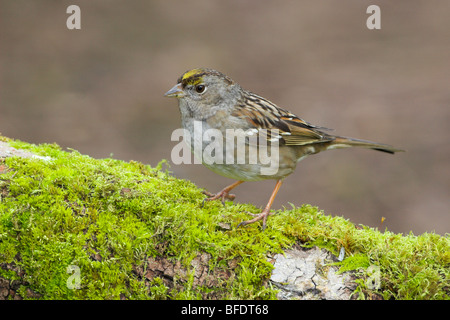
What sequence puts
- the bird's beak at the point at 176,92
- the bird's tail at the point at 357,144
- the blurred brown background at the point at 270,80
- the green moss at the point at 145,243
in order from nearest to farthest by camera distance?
the green moss at the point at 145,243 < the bird's beak at the point at 176,92 < the bird's tail at the point at 357,144 < the blurred brown background at the point at 270,80

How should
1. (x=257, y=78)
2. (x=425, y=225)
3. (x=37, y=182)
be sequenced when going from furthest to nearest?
1. (x=257, y=78)
2. (x=425, y=225)
3. (x=37, y=182)

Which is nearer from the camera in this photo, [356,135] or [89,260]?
[89,260]

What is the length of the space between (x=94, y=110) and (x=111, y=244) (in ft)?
24.3

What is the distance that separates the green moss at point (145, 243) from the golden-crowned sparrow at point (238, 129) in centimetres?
65

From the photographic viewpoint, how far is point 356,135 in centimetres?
930

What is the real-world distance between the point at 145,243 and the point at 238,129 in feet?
5.16

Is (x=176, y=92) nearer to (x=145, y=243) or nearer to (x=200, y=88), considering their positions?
(x=200, y=88)

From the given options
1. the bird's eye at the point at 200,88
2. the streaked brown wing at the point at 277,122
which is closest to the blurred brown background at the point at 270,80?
the streaked brown wing at the point at 277,122

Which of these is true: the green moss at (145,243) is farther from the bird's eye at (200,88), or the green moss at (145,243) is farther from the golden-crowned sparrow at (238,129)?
the bird's eye at (200,88)

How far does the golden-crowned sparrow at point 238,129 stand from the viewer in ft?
13.5

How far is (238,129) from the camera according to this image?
4.25m

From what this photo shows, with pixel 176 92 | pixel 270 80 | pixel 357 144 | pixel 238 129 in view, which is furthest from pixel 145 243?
pixel 270 80
